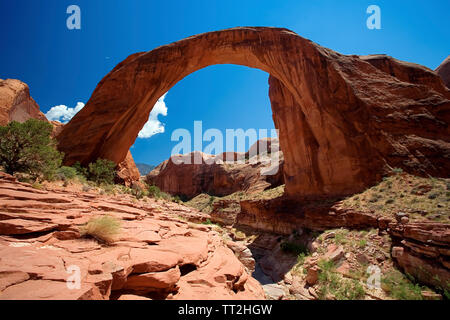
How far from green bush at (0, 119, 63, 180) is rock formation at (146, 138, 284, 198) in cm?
2431

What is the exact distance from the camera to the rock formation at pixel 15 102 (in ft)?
43.3

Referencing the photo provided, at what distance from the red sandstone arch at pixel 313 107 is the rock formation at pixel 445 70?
1330 centimetres

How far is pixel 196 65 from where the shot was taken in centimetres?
1723

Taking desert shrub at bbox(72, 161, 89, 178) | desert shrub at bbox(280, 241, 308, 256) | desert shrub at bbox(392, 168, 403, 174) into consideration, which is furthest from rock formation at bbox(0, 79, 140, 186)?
desert shrub at bbox(392, 168, 403, 174)

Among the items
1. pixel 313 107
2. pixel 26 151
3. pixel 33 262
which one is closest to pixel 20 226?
pixel 33 262

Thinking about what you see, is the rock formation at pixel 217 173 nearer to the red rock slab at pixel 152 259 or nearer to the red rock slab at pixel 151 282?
the red rock slab at pixel 152 259

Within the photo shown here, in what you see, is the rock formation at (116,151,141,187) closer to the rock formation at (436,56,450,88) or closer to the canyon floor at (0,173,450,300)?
the canyon floor at (0,173,450,300)

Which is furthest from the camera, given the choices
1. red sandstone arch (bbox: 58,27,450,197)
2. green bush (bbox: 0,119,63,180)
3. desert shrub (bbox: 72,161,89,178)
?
red sandstone arch (bbox: 58,27,450,197)

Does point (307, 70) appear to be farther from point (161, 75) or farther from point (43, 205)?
point (43, 205)

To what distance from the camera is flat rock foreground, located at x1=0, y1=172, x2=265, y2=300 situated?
178 centimetres

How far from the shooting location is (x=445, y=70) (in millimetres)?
24031

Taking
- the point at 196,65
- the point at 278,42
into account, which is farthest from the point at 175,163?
the point at 278,42

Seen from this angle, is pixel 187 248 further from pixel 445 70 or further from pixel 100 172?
pixel 445 70

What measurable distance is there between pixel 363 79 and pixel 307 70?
12.1 feet
